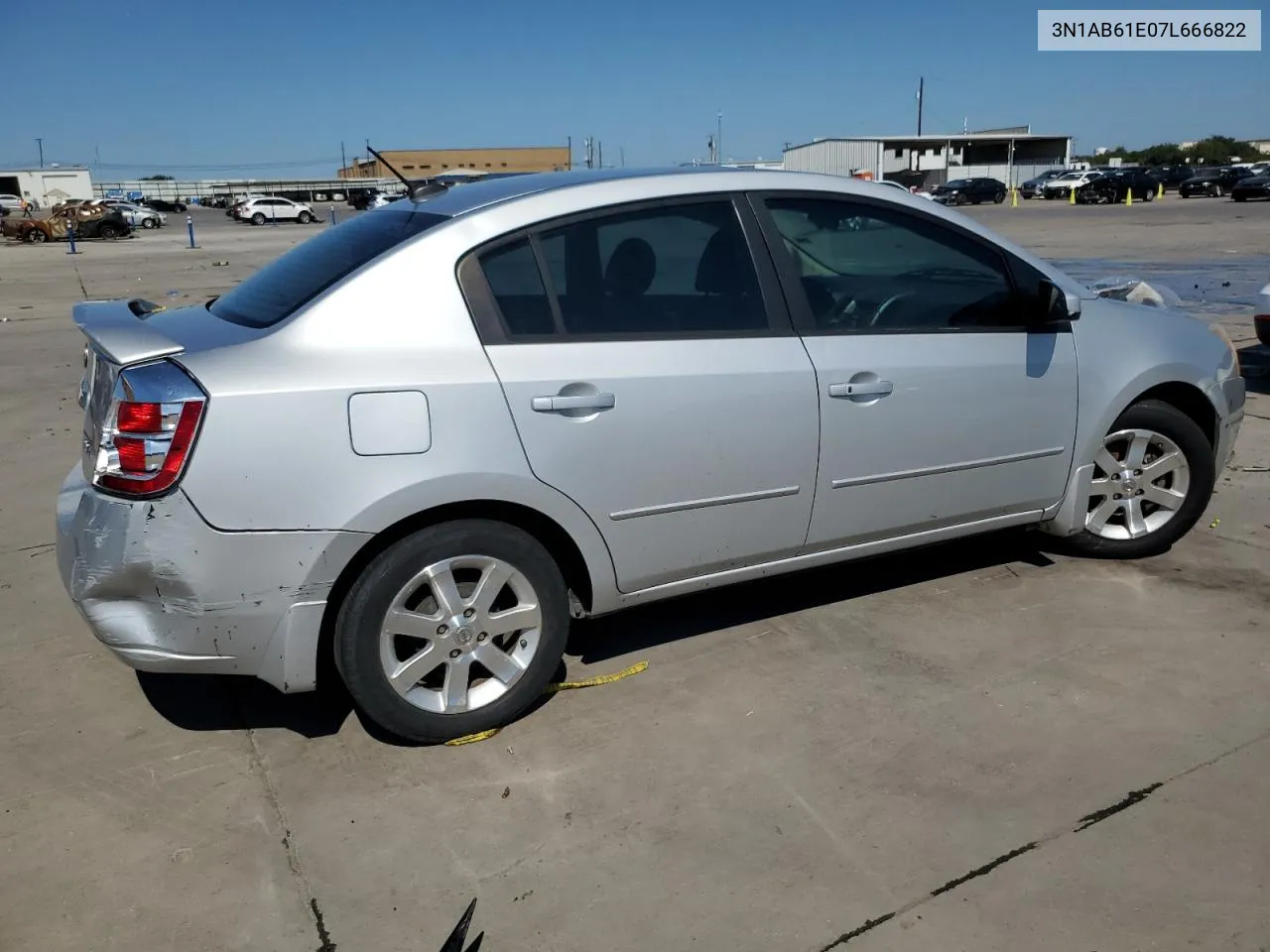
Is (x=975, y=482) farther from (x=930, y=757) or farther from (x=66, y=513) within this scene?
(x=66, y=513)

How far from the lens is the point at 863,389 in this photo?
359 centimetres

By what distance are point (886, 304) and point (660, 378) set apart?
1055mm

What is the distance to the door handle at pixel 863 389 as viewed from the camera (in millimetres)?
3545

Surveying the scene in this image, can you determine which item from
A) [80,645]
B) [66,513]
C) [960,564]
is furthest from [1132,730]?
[80,645]

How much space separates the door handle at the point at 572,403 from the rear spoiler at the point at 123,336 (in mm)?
1014

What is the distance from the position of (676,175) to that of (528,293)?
755mm

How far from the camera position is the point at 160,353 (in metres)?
2.87

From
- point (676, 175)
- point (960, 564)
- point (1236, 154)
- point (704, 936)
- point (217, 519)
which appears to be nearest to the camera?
point (704, 936)

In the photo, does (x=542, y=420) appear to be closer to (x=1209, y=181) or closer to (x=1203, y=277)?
(x=1203, y=277)

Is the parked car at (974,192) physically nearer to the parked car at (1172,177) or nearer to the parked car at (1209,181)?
the parked car at (1209,181)

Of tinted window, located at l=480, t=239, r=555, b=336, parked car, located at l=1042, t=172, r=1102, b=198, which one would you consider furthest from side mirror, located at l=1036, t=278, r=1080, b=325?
parked car, located at l=1042, t=172, r=1102, b=198

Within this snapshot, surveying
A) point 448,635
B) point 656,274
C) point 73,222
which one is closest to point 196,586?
point 448,635

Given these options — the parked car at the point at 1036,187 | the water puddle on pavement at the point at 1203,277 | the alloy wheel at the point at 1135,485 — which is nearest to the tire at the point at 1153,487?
the alloy wheel at the point at 1135,485

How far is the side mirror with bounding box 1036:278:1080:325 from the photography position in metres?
3.88
